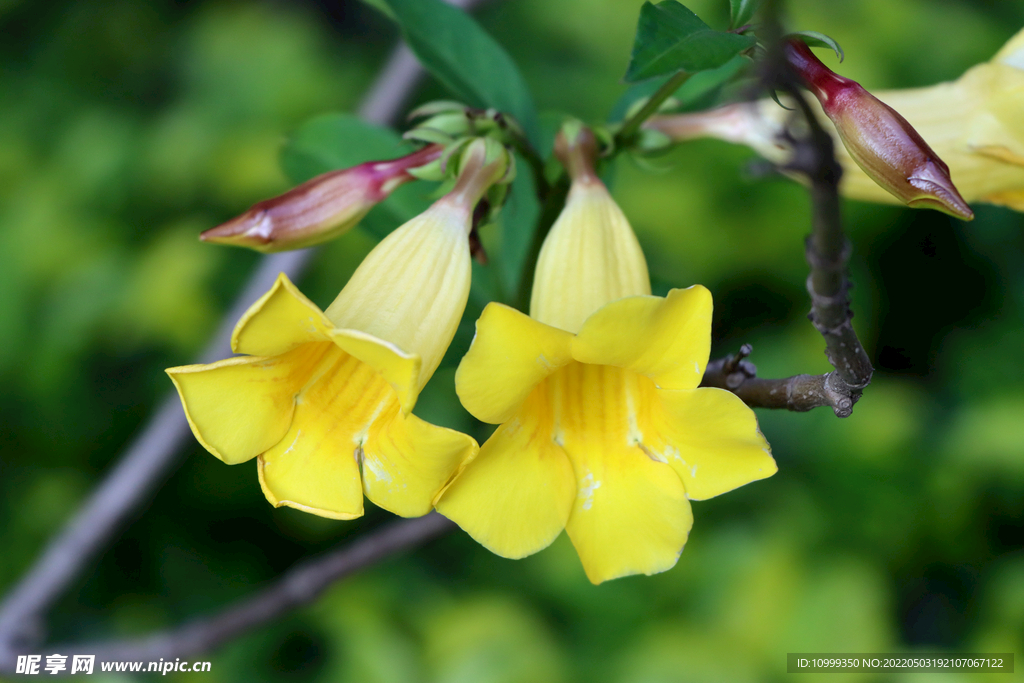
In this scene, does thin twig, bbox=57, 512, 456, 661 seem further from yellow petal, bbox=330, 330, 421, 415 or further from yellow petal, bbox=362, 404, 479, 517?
yellow petal, bbox=330, 330, 421, 415

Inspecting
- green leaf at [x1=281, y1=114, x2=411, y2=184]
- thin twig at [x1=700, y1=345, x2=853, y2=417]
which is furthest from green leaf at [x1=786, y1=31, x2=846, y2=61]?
green leaf at [x1=281, y1=114, x2=411, y2=184]

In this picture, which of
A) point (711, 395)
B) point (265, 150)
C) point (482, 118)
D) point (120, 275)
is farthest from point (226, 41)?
point (711, 395)

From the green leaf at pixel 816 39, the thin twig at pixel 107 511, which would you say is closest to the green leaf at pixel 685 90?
the green leaf at pixel 816 39

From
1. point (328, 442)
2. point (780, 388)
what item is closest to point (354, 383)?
point (328, 442)

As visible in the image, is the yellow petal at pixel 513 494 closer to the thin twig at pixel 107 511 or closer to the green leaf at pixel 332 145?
the green leaf at pixel 332 145

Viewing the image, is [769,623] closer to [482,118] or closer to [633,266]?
[633,266]

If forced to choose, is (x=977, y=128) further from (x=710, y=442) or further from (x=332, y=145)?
(x=332, y=145)
